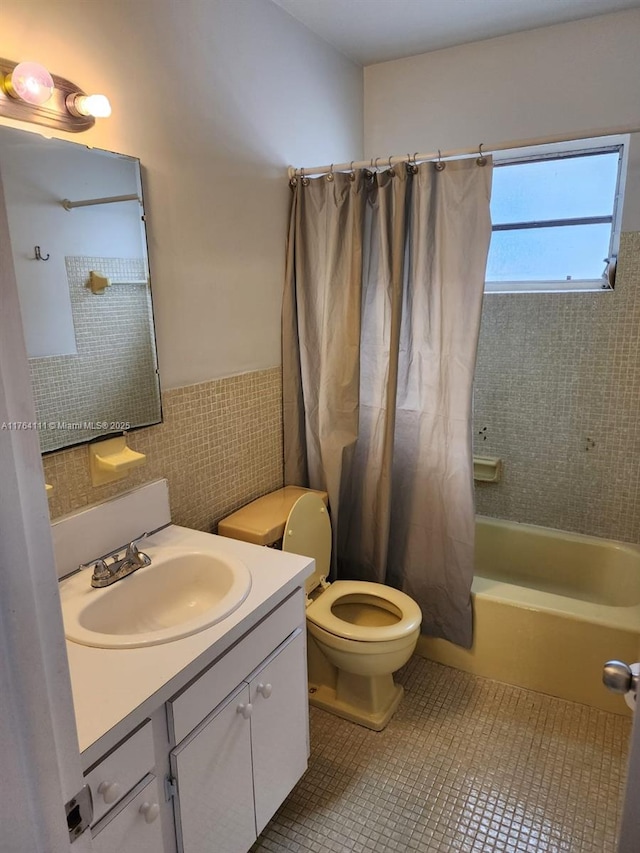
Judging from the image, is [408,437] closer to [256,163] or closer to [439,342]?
[439,342]

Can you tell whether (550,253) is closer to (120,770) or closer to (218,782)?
(218,782)

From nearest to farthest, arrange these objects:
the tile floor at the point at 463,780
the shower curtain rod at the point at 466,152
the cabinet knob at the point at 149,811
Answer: the cabinet knob at the point at 149,811 → the tile floor at the point at 463,780 → the shower curtain rod at the point at 466,152

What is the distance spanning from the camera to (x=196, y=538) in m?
1.74

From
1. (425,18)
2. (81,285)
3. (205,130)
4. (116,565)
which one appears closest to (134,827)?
(116,565)

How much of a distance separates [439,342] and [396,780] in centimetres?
153

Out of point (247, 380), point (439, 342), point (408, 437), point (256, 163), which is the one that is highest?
point (256, 163)

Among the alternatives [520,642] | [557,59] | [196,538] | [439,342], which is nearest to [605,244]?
[557,59]

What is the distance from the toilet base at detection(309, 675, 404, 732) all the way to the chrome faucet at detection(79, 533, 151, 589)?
101 centimetres

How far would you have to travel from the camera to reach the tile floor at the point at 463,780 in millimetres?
1635

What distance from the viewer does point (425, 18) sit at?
2.24m

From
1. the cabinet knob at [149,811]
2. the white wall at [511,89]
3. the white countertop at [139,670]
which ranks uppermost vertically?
the white wall at [511,89]

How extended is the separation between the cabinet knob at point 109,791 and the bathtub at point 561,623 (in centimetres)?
159

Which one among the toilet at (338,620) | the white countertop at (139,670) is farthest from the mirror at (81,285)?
the toilet at (338,620)

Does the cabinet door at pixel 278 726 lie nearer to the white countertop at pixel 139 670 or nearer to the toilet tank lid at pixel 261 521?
the white countertop at pixel 139 670
